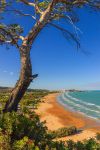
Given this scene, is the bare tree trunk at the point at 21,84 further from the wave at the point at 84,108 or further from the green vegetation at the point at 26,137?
the wave at the point at 84,108

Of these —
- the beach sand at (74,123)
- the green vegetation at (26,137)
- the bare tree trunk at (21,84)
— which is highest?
the bare tree trunk at (21,84)

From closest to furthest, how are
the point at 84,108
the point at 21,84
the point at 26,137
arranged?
the point at 26,137
the point at 21,84
the point at 84,108

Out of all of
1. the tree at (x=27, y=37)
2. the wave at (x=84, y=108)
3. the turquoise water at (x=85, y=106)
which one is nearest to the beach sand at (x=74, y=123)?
the wave at (x=84, y=108)

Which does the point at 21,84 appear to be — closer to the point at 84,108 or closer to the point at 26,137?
the point at 26,137

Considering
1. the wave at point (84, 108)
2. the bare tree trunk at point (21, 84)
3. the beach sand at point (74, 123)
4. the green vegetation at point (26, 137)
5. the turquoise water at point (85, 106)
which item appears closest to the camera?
the green vegetation at point (26, 137)

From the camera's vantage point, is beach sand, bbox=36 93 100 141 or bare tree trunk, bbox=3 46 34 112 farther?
beach sand, bbox=36 93 100 141

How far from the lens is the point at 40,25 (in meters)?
8.58

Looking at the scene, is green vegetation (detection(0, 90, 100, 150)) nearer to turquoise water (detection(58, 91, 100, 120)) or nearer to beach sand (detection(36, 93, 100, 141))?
beach sand (detection(36, 93, 100, 141))

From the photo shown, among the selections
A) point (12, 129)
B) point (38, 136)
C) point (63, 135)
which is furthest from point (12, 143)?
point (63, 135)

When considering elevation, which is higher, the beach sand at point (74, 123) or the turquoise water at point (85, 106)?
the turquoise water at point (85, 106)

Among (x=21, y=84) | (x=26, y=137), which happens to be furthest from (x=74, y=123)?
(x=26, y=137)

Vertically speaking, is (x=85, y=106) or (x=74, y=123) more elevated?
(x=85, y=106)

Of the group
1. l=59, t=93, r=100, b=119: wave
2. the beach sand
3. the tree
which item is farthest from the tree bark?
l=59, t=93, r=100, b=119: wave

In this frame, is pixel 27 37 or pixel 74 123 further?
pixel 74 123
